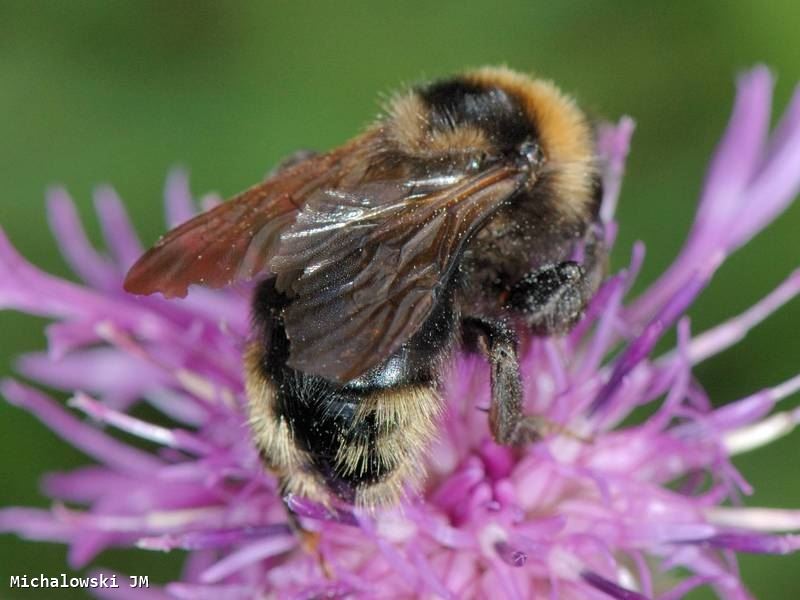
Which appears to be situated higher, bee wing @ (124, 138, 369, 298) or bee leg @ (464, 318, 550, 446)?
bee wing @ (124, 138, 369, 298)

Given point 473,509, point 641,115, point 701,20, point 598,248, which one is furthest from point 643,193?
point 473,509

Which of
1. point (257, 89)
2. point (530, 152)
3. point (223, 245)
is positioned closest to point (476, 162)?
point (530, 152)

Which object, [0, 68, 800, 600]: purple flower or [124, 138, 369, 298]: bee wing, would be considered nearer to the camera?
[124, 138, 369, 298]: bee wing

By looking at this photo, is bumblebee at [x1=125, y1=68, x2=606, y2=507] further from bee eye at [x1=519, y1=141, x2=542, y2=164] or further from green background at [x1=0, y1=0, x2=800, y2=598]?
green background at [x1=0, y1=0, x2=800, y2=598]

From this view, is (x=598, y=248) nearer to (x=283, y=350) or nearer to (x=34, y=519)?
(x=283, y=350)

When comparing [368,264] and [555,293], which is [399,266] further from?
[555,293]

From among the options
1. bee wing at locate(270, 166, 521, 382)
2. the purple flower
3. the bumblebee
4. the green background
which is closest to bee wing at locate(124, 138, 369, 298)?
the bumblebee

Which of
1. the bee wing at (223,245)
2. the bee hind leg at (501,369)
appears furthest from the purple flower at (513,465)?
the bee wing at (223,245)
